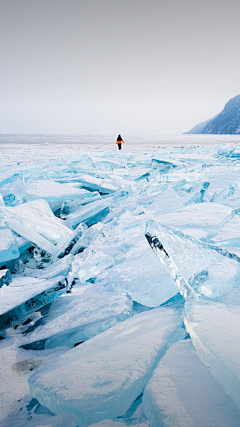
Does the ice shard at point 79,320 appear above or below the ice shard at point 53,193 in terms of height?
below

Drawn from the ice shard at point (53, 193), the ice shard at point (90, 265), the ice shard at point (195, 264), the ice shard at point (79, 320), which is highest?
the ice shard at point (53, 193)

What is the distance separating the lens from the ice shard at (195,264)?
2.71 feet

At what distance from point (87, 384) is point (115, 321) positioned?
309 mm

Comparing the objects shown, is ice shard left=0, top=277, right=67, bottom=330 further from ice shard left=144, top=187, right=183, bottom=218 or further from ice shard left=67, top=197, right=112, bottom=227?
ice shard left=144, top=187, right=183, bottom=218

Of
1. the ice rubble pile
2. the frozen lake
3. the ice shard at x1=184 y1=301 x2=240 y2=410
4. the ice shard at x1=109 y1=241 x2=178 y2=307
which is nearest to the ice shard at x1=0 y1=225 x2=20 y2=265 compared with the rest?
the ice rubble pile

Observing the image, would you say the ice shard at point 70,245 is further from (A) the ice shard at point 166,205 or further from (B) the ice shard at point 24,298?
(A) the ice shard at point 166,205

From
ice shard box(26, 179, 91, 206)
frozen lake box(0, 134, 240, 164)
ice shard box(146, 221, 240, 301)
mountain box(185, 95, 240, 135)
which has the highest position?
mountain box(185, 95, 240, 135)

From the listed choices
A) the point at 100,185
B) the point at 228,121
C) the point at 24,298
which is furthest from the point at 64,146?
the point at 228,121

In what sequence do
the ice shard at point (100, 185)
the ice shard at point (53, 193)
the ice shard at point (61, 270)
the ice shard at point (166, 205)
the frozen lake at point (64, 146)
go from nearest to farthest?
the ice shard at point (61, 270), the ice shard at point (166, 205), the ice shard at point (53, 193), the ice shard at point (100, 185), the frozen lake at point (64, 146)

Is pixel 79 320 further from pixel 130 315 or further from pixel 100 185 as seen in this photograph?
pixel 100 185

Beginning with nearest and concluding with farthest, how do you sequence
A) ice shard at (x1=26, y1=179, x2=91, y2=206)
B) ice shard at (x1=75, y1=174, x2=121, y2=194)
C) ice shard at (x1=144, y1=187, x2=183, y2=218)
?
ice shard at (x1=144, y1=187, x2=183, y2=218)
ice shard at (x1=26, y1=179, x2=91, y2=206)
ice shard at (x1=75, y1=174, x2=121, y2=194)

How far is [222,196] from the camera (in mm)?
2297

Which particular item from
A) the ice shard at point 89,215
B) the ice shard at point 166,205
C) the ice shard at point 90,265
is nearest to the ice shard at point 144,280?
the ice shard at point 90,265

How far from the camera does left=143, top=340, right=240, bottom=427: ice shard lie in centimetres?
45
